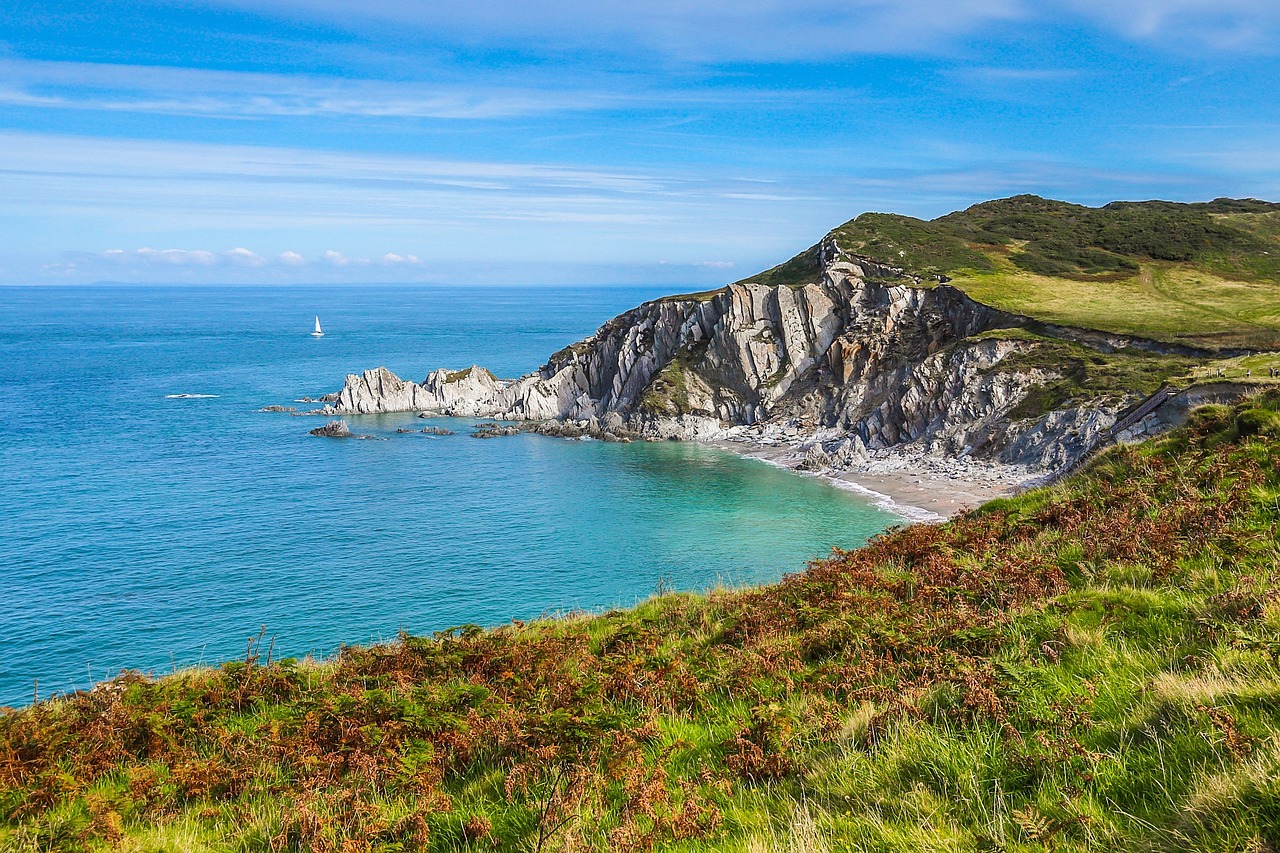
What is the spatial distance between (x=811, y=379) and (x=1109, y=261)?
154ft

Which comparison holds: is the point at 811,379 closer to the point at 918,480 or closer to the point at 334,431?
the point at 918,480

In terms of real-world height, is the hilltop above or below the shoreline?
above

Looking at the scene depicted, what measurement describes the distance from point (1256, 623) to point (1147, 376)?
215 ft

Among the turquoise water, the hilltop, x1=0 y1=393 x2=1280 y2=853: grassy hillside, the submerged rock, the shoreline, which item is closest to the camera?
x1=0 y1=393 x2=1280 y2=853: grassy hillside

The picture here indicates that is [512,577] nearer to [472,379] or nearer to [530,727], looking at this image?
[530,727]

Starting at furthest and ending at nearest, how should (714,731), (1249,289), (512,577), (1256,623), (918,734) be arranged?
(1249,289) → (512,577) → (714,731) → (1256,623) → (918,734)

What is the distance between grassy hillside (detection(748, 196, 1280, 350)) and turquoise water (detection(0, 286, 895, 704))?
37239 millimetres

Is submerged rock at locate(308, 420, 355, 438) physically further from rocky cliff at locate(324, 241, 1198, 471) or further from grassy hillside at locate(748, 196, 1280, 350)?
grassy hillside at locate(748, 196, 1280, 350)

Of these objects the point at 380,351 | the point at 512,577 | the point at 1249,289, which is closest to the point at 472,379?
the point at 512,577

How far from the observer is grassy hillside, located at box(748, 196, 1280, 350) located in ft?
243

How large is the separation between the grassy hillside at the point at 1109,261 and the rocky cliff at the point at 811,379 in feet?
18.1

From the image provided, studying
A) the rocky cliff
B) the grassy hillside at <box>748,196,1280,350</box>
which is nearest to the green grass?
the rocky cliff

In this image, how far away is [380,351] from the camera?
16875cm

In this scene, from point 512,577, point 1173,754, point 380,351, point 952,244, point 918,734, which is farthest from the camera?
point 380,351
